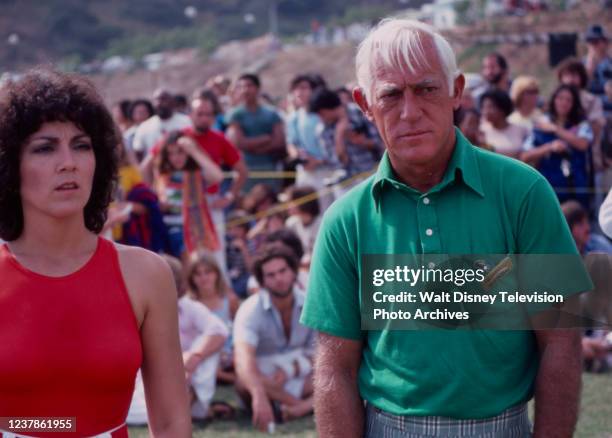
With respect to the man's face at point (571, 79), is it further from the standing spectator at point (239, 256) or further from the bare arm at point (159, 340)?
the bare arm at point (159, 340)

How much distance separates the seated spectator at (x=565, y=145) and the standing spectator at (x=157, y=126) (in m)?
3.50

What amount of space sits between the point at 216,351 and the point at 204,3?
7082cm

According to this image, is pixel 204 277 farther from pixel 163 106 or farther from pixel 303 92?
pixel 303 92

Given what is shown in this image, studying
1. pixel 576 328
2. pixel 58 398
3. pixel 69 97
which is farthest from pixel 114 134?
pixel 576 328

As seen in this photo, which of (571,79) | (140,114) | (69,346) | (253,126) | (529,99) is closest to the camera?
(69,346)

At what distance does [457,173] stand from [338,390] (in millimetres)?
680

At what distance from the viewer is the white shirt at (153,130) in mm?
10891

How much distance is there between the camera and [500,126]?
9.17 meters

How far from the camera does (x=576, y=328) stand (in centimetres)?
295

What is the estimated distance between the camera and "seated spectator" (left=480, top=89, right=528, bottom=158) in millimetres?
9008

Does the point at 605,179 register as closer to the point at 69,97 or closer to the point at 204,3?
the point at 69,97

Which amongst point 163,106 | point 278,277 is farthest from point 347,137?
point 278,277

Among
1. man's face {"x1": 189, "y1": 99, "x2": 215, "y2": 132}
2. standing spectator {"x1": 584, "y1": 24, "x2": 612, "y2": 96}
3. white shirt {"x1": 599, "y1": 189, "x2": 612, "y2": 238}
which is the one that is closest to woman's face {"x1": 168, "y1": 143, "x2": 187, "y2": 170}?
man's face {"x1": 189, "y1": 99, "x2": 215, "y2": 132}

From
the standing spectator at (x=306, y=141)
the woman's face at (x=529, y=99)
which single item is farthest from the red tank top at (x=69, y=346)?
the standing spectator at (x=306, y=141)
